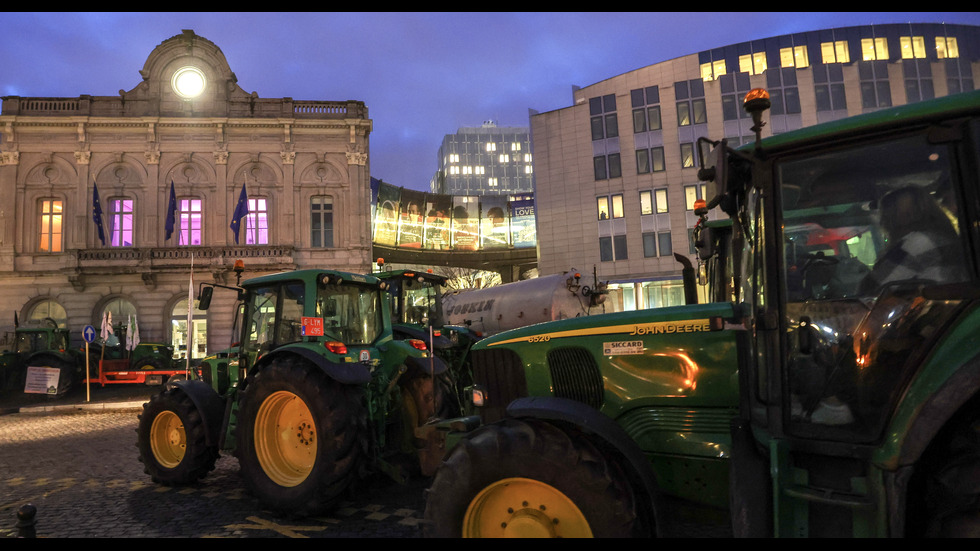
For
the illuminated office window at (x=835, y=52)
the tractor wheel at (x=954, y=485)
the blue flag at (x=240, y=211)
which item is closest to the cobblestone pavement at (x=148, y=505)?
the tractor wheel at (x=954, y=485)

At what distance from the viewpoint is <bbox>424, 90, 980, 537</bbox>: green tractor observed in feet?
8.04

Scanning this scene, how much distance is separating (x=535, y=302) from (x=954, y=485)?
1468 centimetres

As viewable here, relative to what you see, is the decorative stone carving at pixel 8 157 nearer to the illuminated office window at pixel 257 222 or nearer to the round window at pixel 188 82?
the round window at pixel 188 82

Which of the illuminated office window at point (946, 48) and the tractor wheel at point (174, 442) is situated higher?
the illuminated office window at point (946, 48)

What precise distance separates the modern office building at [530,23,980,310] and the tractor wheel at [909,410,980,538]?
2871 cm

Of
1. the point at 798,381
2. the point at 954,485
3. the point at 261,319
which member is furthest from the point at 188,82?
the point at 954,485

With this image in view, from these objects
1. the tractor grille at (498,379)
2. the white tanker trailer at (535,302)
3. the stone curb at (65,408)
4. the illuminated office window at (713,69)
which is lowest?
the stone curb at (65,408)

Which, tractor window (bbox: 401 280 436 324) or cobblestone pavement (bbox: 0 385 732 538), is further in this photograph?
tractor window (bbox: 401 280 436 324)

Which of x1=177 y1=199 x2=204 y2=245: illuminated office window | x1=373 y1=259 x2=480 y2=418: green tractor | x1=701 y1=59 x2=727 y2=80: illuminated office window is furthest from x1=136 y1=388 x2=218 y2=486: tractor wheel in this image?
x1=701 y1=59 x2=727 y2=80: illuminated office window

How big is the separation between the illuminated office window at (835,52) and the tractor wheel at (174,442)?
37.9 m

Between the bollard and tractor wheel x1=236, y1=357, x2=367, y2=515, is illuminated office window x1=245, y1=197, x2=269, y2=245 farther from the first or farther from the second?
the bollard

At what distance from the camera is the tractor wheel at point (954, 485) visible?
2285 mm

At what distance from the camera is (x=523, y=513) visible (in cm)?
294

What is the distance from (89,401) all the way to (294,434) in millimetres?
14299
